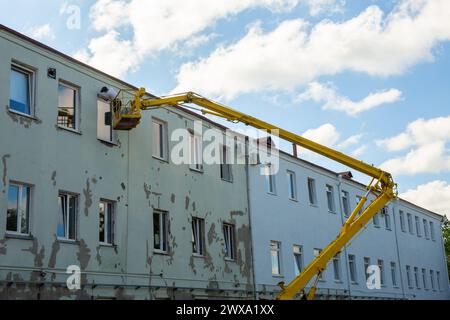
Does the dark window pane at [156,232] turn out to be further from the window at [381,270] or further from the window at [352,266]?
the window at [381,270]

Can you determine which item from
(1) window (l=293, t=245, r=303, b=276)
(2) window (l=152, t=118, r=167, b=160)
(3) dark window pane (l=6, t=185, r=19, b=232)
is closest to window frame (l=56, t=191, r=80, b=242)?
(3) dark window pane (l=6, t=185, r=19, b=232)

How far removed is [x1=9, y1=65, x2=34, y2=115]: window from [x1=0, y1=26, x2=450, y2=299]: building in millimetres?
34

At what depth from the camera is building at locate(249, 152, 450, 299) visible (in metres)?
28.2

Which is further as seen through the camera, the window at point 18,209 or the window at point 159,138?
the window at point 159,138

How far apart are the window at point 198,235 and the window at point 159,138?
285 cm

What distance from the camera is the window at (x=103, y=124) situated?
20.2 metres

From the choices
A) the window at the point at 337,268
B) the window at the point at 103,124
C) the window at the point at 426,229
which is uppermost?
the window at the point at 426,229

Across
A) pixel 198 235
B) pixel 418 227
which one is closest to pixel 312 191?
pixel 198 235

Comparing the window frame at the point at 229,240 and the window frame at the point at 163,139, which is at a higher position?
the window frame at the point at 163,139

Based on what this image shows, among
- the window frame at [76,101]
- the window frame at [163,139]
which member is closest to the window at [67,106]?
the window frame at [76,101]

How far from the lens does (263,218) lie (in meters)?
28.1

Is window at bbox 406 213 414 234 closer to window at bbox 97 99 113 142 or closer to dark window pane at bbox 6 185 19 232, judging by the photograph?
window at bbox 97 99 113 142
